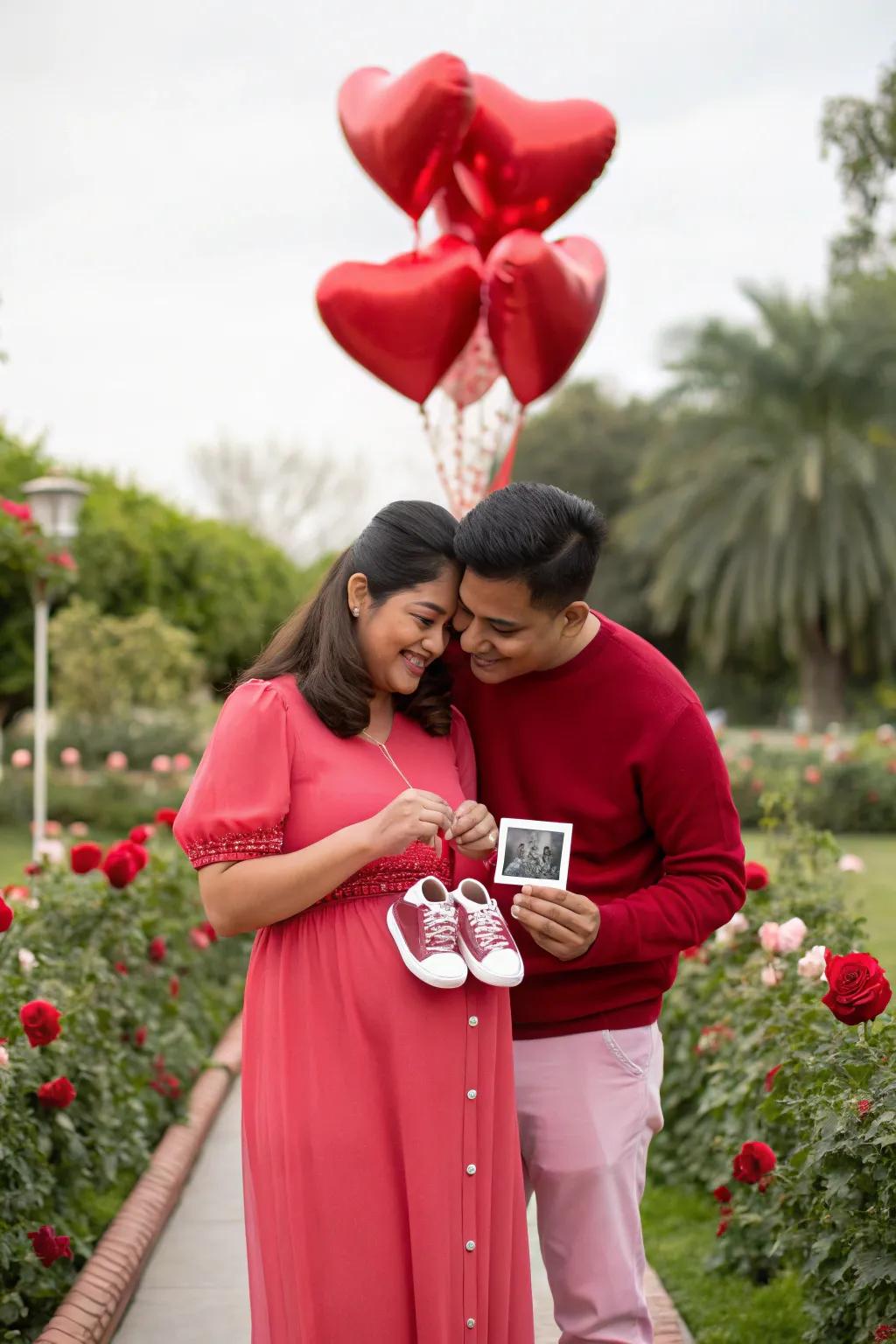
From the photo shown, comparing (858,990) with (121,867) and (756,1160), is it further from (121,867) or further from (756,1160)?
(121,867)

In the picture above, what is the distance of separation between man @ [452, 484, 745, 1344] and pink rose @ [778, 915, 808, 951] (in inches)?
55.5

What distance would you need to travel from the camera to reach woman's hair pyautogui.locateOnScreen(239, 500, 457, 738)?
2.31 meters

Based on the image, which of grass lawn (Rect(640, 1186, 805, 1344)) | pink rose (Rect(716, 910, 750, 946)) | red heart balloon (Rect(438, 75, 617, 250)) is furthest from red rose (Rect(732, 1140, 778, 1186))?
red heart balloon (Rect(438, 75, 617, 250))

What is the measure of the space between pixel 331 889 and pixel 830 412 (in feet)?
71.1

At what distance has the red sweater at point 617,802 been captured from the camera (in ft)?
7.98

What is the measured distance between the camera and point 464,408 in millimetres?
7863

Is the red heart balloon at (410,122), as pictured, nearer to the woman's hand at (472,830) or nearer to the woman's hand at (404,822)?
the woman's hand at (472,830)

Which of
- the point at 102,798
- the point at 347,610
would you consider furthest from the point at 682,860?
the point at 102,798

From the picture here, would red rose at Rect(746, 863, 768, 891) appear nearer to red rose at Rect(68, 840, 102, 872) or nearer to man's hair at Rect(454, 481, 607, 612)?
red rose at Rect(68, 840, 102, 872)

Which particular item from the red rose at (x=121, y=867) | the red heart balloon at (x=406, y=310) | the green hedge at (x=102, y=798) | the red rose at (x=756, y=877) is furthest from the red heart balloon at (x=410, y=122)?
the green hedge at (x=102, y=798)

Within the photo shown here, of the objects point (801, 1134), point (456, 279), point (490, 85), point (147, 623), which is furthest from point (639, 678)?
point (147, 623)

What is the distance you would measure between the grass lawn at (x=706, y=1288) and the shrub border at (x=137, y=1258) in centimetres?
6

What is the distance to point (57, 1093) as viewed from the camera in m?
3.37

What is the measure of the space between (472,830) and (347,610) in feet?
1.41
